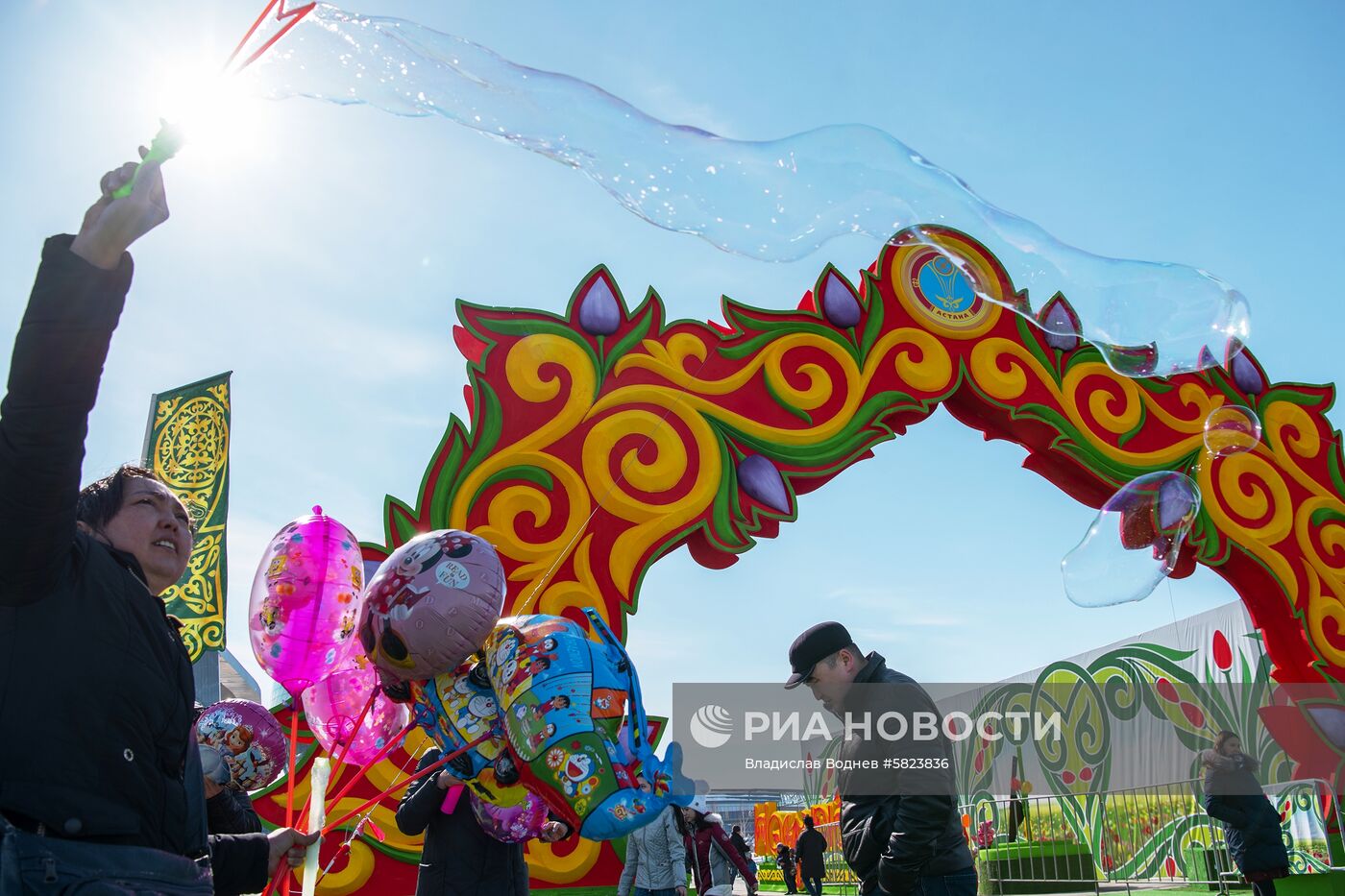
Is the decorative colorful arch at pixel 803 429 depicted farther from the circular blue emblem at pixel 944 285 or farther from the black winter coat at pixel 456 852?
the black winter coat at pixel 456 852

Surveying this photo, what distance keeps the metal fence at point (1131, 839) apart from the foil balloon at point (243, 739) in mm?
6773

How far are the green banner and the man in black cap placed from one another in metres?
6.57

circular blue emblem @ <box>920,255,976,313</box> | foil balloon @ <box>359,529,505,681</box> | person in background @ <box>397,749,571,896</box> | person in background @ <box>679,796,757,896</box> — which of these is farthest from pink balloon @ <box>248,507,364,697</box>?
circular blue emblem @ <box>920,255,976,313</box>

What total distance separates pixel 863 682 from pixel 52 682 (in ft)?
7.65

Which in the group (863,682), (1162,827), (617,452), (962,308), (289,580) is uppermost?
(962,308)

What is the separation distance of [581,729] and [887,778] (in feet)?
3.28

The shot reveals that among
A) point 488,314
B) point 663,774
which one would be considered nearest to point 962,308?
point 488,314

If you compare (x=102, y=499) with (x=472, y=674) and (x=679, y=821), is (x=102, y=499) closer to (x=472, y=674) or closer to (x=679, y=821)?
(x=472, y=674)

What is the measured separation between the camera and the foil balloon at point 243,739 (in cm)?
329

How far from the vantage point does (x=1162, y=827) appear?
28.6 ft

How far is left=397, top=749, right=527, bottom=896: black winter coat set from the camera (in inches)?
129

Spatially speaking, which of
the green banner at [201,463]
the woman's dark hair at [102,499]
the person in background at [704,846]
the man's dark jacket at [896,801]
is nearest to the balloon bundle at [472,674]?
the man's dark jacket at [896,801]

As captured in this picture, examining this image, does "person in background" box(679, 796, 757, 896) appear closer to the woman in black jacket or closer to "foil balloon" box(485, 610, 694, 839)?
the woman in black jacket

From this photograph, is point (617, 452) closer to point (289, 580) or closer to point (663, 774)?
point (289, 580)
